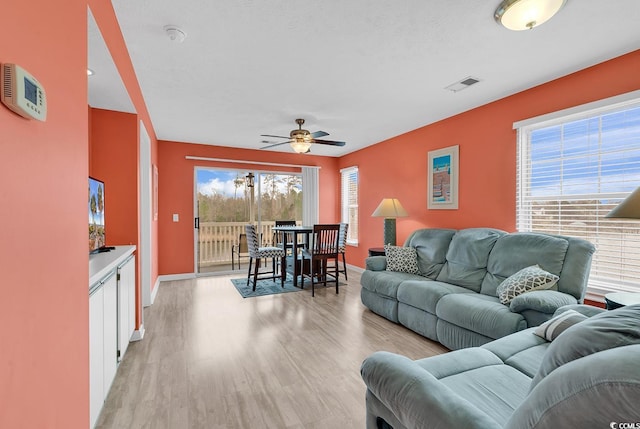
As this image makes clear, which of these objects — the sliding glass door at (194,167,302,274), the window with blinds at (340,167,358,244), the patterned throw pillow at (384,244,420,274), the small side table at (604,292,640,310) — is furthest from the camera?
the window with blinds at (340,167,358,244)

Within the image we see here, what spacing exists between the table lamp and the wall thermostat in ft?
13.6

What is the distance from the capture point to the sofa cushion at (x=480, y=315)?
7.57 ft

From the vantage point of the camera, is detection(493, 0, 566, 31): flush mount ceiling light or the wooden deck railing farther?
the wooden deck railing

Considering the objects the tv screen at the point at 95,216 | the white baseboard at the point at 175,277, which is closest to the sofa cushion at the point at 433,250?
the tv screen at the point at 95,216

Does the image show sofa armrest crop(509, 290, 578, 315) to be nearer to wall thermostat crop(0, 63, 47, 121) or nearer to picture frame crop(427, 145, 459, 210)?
picture frame crop(427, 145, 459, 210)

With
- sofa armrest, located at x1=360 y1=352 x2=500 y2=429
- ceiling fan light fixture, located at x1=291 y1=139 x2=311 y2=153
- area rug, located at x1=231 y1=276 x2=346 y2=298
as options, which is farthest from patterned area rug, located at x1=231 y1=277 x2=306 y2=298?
sofa armrest, located at x1=360 y1=352 x2=500 y2=429

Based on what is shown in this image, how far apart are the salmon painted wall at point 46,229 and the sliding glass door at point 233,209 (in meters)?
4.80

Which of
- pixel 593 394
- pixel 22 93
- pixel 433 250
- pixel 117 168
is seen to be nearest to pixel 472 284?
pixel 433 250

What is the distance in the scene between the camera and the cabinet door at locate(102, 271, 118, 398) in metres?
1.92

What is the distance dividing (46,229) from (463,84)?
3520 millimetres

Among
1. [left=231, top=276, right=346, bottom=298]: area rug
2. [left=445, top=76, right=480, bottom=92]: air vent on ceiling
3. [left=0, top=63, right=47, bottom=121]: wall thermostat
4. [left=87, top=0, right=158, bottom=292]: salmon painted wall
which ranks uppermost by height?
[left=445, top=76, right=480, bottom=92]: air vent on ceiling

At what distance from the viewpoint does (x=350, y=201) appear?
6824mm

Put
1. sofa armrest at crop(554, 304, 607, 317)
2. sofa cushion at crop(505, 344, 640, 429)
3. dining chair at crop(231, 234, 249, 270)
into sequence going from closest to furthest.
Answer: sofa cushion at crop(505, 344, 640, 429) → sofa armrest at crop(554, 304, 607, 317) → dining chair at crop(231, 234, 249, 270)

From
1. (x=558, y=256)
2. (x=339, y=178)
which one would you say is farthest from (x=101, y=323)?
(x=339, y=178)
